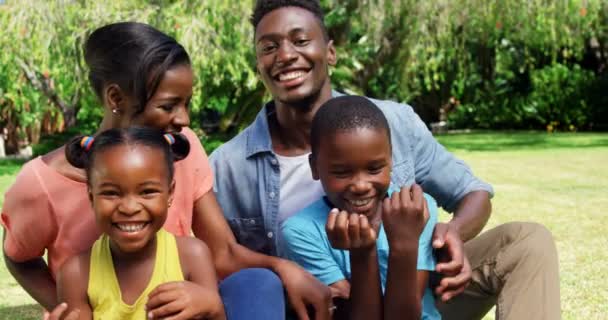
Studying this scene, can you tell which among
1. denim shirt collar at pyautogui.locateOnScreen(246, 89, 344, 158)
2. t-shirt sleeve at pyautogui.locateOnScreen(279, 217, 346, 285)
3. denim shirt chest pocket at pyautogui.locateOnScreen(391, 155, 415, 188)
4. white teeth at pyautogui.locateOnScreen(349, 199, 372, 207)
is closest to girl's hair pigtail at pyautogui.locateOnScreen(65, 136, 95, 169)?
t-shirt sleeve at pyautogui.locateOnScreen(279, 217, 346, 285)

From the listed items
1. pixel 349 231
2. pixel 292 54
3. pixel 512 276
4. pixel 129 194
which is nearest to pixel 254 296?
pixel 349 231

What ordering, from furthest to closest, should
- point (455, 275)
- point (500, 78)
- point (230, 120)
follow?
point (500, 78) < point (230, 120) < point (455, 275)

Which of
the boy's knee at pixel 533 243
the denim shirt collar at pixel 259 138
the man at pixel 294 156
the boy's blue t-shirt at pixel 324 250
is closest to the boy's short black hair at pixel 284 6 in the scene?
the man at pixel 294 156

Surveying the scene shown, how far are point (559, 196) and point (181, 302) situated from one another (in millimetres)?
7491

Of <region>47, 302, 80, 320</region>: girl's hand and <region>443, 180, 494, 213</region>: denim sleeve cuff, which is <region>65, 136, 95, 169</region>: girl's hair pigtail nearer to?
<region>47, 302, 80, 320</region>: girl's hand

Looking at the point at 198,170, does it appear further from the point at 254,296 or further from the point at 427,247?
the point at 427,247

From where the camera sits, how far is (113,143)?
246cm

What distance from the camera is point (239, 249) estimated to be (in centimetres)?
284

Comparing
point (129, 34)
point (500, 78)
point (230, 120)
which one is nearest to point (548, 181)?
point (230, 120)

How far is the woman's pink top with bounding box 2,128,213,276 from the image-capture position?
2.66m

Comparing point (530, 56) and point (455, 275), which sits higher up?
point (455, 275)

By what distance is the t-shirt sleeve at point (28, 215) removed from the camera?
2.66 metres

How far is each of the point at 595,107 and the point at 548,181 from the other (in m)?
10.2

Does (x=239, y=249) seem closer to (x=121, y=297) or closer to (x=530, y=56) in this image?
(x=121, y=297)
